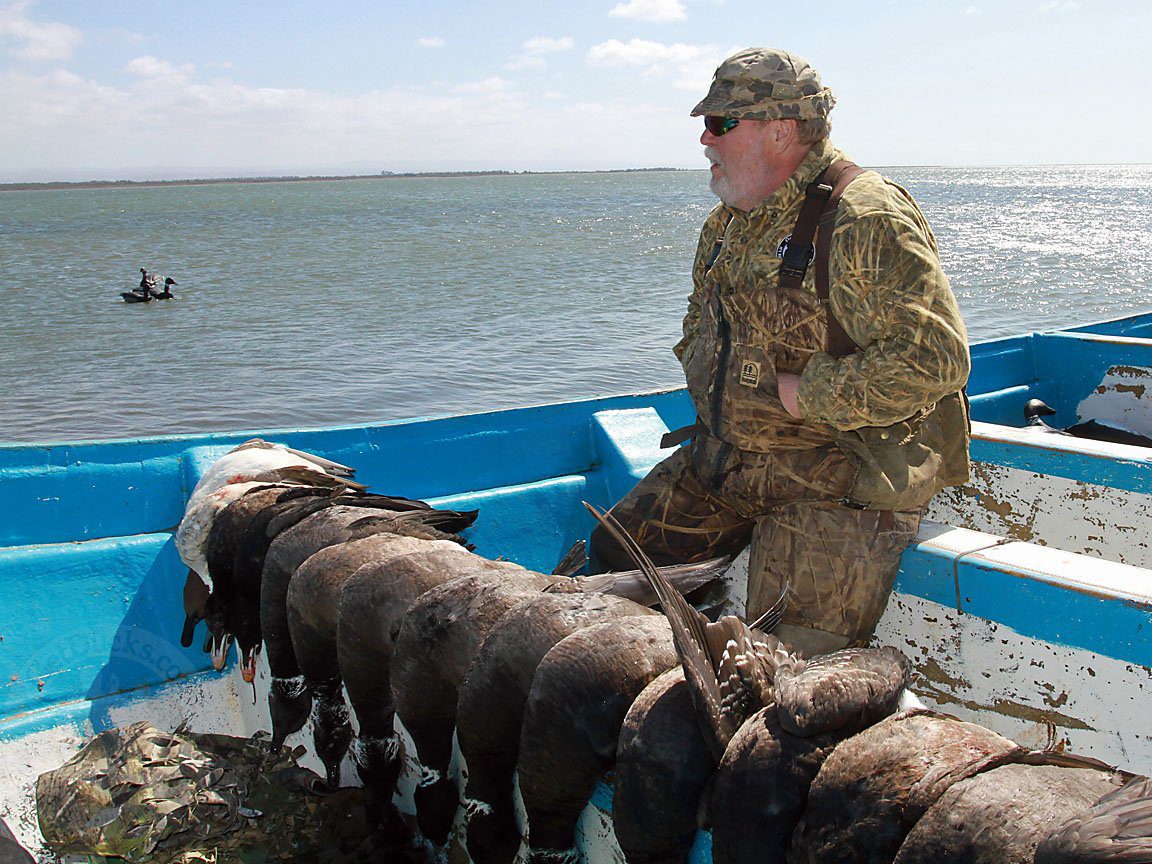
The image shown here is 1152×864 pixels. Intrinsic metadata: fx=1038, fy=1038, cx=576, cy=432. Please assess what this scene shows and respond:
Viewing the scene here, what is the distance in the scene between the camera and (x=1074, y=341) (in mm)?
7434

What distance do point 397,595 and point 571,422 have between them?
2670mm

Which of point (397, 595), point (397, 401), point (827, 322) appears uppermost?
point (827, 322)

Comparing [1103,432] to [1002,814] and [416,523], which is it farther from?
[1002,814]

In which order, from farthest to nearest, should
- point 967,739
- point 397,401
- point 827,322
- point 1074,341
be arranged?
point 397,401
point 1074,341
point 827,322
point 967,739

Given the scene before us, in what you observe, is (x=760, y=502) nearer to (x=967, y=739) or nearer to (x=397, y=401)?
(x=967, y=739)

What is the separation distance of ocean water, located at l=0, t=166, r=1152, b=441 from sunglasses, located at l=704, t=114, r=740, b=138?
10.9 meters

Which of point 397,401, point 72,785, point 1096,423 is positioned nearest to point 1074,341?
point 1096,423

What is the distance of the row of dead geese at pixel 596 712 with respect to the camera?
1.73 meters

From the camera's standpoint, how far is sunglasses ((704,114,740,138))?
11.1 ft

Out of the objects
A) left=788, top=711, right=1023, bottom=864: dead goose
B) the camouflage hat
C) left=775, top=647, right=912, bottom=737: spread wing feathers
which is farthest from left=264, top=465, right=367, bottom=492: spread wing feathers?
left=788, top=711, right=1023, bottom=864: dead goose

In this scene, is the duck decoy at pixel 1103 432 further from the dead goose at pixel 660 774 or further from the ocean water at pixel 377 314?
the ocean water at pixel 377 314

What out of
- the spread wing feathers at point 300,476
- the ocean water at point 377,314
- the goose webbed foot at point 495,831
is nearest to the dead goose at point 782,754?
the goose webbed foot at point 495,831

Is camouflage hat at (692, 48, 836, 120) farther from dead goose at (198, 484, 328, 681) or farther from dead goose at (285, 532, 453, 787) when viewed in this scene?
dead goose at (198, 484, 328, 681)

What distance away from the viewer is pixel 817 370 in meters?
3.27
